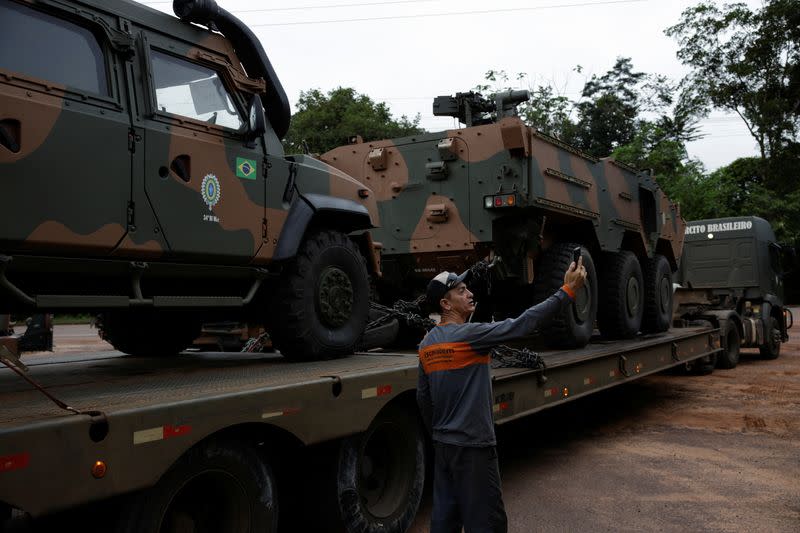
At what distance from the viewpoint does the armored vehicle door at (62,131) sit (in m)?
3.20

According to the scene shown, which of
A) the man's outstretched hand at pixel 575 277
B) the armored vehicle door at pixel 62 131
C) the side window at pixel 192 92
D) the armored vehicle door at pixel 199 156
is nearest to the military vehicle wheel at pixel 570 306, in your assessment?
the armored vehicle door at pixel 199 156

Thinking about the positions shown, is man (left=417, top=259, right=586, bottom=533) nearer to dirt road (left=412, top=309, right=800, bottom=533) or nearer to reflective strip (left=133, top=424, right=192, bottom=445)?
reflective strip (left=133, top=424, right=192, bottom=445)

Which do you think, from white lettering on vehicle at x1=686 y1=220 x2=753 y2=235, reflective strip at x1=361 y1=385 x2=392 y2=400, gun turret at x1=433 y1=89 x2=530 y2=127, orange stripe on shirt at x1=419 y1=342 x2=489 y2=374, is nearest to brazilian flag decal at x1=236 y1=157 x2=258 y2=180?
reflective strip at x1=361 y1=385 x2=392 y2=400

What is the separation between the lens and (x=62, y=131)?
335 centimetres

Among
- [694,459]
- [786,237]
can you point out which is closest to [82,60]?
[694,459]

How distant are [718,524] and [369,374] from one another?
2372mm

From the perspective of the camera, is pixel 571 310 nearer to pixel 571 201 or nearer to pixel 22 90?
pixel 571 201

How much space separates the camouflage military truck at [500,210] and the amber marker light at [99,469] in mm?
4443

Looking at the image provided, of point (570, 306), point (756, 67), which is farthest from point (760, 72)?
point (570, 306)

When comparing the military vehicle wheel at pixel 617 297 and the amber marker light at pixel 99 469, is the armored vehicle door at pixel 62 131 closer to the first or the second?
the amber marker light at pixel 99 469

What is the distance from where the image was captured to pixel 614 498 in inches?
202

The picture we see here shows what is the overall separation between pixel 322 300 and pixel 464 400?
1722 millimetres

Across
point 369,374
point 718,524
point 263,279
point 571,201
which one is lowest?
point 718,524

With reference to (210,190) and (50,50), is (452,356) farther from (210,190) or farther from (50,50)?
(50,50)
